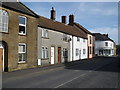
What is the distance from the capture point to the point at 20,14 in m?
18.6

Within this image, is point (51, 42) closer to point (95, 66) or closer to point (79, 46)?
point (95, 66)

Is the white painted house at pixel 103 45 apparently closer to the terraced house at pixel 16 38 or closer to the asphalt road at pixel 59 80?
the terraced house at pixel 16 38

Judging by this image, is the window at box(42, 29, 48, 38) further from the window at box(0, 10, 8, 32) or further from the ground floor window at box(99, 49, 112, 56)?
the ground floor window at box(99, 49, 112, 56)

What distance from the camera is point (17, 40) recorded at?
1803cm

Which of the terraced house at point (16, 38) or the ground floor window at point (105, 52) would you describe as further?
the ground floor window at point (105, 52)

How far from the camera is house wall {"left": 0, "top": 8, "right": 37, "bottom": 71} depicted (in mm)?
16953

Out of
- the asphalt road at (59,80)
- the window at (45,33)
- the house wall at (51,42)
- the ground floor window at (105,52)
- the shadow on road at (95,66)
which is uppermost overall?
the window at (45,33)

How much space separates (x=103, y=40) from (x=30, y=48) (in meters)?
53.8

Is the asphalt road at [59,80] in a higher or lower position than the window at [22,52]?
lower

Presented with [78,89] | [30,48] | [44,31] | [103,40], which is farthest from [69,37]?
[103,40]

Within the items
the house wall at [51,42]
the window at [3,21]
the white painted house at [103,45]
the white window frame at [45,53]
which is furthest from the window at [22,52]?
the white painted house at [103,45]

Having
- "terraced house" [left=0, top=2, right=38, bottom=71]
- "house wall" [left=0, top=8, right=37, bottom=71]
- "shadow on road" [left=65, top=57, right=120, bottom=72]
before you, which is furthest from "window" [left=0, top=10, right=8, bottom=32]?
"shadow on road" [left=65, top=57, right=120, bottom=72]

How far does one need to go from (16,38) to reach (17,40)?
26 centimetres

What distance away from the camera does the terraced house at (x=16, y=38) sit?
54.3 ft
